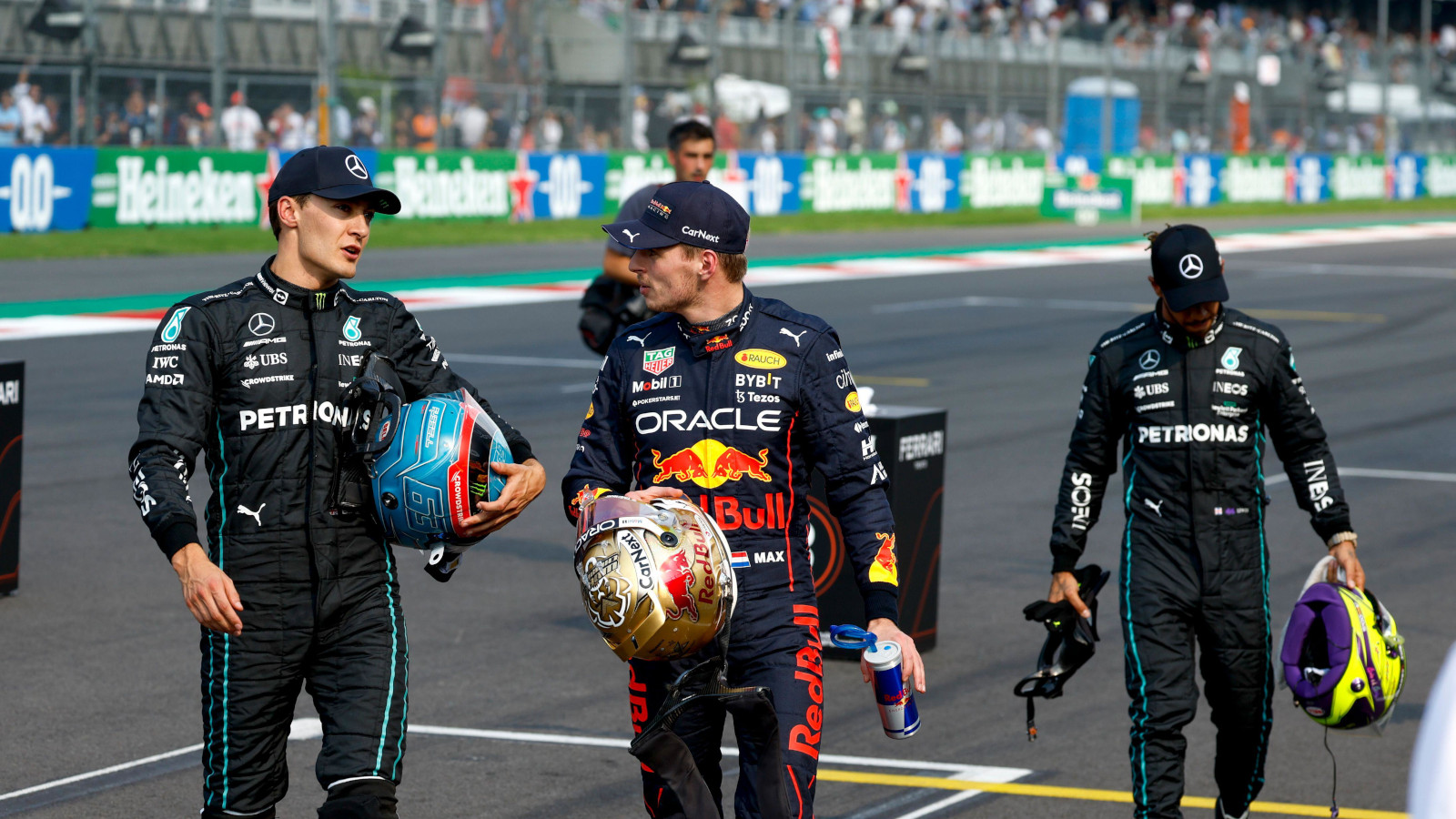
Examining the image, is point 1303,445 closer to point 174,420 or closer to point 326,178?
point 326,178

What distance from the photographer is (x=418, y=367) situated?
4.93 meters

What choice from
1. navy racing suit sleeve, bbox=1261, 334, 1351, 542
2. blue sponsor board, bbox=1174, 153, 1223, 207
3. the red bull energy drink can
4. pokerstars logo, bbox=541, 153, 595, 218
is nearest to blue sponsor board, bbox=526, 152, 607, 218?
pokerstars logo, bbox=541, 153, 595, 218

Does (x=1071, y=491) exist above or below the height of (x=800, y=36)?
below

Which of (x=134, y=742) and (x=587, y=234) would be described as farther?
(x=587, y=234)

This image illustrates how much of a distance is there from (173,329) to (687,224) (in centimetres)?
129

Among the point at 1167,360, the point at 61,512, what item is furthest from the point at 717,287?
the point at 61,512

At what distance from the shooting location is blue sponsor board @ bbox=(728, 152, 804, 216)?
3819cm

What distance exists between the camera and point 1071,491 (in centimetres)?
592

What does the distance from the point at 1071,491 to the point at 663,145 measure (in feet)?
108

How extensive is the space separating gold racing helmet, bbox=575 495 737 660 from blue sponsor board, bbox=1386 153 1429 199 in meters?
58.3

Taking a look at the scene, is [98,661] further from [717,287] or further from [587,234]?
[587,234]

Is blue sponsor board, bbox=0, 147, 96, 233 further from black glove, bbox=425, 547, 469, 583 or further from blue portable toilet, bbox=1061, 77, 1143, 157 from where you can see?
blue portable toilet, bbox=1061, 77, 1143, 157

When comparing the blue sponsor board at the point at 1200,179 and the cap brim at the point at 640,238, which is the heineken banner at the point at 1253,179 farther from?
the cap brim at the point at 640,238

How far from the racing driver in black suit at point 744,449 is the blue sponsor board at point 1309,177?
173 feet
